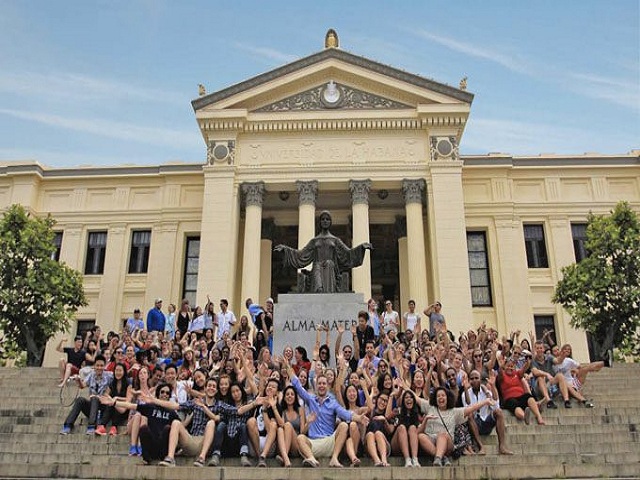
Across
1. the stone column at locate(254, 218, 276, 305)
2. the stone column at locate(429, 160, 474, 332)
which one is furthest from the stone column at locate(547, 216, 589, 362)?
the stone column at locate(254, 218, 276, 305)

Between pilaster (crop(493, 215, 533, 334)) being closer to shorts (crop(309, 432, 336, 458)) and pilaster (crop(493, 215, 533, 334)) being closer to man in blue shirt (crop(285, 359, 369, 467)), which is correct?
man in blue shirt (crop(285, 359, 369, 467))

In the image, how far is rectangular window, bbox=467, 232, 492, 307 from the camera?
27750 millimetres

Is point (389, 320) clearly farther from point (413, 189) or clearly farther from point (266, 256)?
point (266, 256)

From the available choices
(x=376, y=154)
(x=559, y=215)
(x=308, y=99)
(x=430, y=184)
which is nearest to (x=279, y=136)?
(x=308, y=99)

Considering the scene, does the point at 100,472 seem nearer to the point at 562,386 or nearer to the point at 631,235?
the point at 562,386

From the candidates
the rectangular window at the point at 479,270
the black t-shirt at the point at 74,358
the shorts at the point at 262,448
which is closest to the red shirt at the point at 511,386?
the shorts at the point at 262,448

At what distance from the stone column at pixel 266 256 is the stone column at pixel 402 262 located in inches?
247

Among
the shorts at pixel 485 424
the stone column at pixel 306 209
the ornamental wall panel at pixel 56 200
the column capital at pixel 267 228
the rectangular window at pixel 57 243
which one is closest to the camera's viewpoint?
the shorts at pixel 485 424

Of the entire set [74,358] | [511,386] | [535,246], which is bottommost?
[511,386]

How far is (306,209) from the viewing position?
2528 cm

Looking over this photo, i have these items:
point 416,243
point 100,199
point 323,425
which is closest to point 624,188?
point 416,243

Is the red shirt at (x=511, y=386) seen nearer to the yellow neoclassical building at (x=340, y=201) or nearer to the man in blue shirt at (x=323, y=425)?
the man in blue shirt at (x=323, y=425)

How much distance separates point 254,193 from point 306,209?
248 cm

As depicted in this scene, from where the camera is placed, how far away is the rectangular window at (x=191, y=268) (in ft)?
93.3
